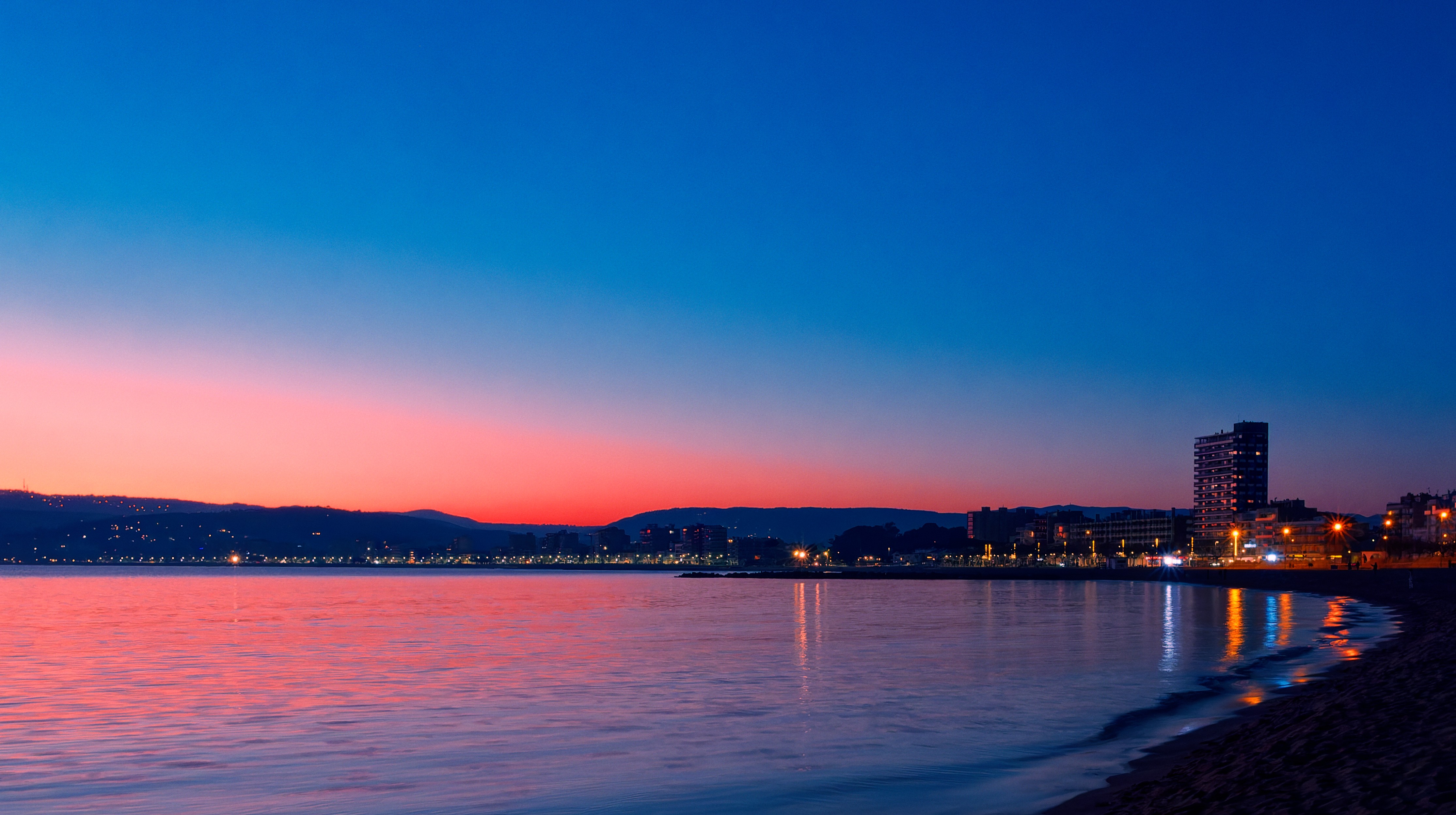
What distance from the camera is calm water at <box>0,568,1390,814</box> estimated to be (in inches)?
627

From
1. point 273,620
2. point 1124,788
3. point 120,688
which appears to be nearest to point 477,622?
point 273,620

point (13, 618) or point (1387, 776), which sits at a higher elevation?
point (1387, 776)

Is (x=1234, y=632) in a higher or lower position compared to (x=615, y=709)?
lower

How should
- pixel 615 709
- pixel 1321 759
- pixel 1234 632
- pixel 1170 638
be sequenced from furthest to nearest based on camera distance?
pixel 1234 632 → pixel 1170 638 → pixel 615 709 → pixel 1321 759

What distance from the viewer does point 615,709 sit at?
24578mm

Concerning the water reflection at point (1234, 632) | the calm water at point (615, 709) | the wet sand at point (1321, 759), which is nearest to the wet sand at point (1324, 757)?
the wet sand at point (1321, 759)

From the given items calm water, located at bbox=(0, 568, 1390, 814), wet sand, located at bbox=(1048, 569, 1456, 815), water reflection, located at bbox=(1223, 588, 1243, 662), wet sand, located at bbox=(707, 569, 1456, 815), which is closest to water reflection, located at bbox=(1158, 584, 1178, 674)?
calm water, located at bbox=(0, 568, 1390, 814)

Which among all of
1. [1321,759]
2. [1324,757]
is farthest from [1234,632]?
[1321,759]

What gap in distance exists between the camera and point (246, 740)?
20453mm

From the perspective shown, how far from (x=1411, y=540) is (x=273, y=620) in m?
193

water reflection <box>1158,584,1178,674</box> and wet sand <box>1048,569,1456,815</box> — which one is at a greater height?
wet sand <box>1048,569,1456,815</box>

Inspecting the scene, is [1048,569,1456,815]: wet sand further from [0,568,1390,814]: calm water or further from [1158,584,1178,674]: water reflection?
[1158,584,1178,674]: water reflection

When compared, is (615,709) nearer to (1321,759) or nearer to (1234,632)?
(1321,759)

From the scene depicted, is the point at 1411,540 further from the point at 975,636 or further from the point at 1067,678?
the point at 1067,678
